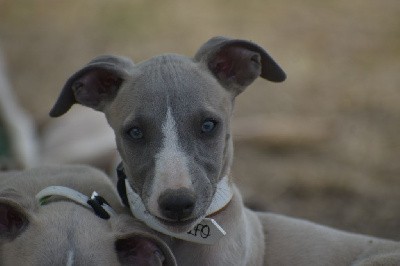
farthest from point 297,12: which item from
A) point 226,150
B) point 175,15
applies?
point 226,150

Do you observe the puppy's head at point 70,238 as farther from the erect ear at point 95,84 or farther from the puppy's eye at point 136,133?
the erect ear at point 95,84

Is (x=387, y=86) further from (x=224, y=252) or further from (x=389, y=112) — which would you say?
(x=224, y=252)

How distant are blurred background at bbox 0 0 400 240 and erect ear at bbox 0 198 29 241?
283 cm

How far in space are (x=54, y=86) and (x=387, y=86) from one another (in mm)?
3841

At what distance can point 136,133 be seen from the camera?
4.34 m

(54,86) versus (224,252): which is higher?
(224,252)

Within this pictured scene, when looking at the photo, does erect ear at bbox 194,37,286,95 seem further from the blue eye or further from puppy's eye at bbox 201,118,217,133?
the blue eye

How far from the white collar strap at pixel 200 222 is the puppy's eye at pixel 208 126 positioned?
335 mm

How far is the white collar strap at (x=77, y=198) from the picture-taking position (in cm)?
444

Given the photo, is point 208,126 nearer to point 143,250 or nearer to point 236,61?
point 236,61

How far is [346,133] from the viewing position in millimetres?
9297

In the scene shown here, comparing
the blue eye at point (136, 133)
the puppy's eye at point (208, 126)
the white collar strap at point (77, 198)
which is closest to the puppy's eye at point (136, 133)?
the blue eye at point (136, 133)

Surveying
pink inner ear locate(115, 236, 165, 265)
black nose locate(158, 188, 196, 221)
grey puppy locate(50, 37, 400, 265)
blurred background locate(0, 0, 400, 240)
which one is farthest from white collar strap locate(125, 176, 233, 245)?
blurred background locate(0, 0, 400, 240)

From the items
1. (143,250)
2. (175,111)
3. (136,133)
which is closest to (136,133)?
(136,133)
